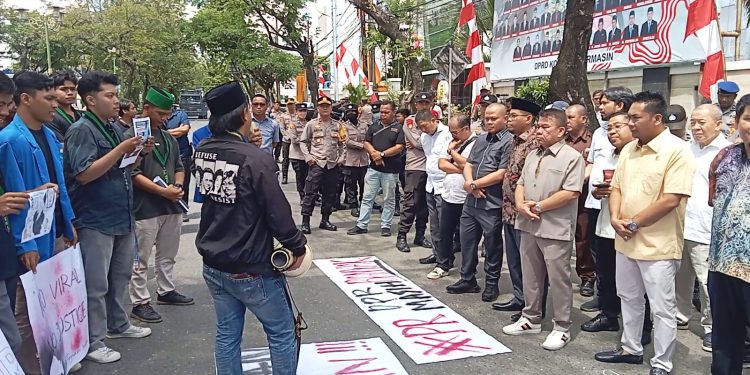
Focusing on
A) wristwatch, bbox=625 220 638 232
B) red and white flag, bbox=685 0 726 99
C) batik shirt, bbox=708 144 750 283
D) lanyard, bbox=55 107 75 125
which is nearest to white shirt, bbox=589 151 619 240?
wristwatch, bbox=625 220 638 232

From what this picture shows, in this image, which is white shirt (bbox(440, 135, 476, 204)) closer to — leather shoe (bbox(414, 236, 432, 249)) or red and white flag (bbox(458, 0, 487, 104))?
leather shoe (bbox(414, 236, 432, 249))

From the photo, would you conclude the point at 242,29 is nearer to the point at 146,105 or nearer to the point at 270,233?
the point at 146,105

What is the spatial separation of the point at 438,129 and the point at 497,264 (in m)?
1.97

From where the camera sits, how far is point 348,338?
4.38 metres

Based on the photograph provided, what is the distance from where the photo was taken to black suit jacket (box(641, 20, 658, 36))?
491 inches

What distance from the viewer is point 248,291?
120 inches

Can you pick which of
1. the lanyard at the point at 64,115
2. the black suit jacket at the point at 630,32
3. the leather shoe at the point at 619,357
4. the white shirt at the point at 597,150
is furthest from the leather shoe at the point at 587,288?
the black suit jacket at the point at 630,32

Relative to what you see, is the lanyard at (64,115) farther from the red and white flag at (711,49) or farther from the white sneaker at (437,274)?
the red and white flag at (711,49)

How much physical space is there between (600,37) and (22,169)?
13.6 metres

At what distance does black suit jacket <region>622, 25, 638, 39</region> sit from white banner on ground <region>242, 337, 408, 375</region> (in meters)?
11.3

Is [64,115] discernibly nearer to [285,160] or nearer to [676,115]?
[676,115]

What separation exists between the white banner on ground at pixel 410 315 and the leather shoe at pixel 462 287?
0.85 feet

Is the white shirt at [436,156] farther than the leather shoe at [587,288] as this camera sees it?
Yes

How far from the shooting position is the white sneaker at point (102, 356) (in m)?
3.94
